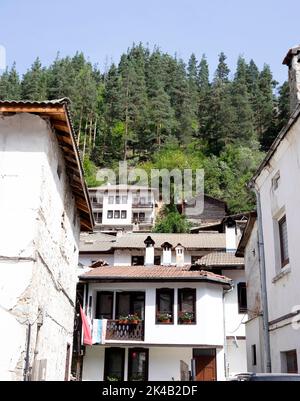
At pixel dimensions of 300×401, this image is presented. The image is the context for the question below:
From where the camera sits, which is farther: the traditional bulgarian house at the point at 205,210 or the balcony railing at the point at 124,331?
the traditional bulgarian house at the point at 205,210

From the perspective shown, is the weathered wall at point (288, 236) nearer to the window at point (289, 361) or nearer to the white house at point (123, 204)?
the window at point (289, 361)

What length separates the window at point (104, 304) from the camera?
26312 mm

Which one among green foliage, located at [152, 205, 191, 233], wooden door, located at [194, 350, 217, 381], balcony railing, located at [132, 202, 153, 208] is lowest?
wooden door, located at [194, 350, 217, 381]

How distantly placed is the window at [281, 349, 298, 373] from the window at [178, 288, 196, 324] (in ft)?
45.4

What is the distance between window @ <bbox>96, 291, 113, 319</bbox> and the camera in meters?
26.3

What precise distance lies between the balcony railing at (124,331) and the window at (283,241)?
14.6 meters

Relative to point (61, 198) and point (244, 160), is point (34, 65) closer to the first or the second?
point (244, 160)

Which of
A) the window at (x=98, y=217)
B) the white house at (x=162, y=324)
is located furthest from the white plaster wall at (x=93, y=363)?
the window at (x=98, y=217)

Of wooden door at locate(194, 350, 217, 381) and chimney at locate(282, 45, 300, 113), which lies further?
wooden door at locate(194, 350, 217, 381)

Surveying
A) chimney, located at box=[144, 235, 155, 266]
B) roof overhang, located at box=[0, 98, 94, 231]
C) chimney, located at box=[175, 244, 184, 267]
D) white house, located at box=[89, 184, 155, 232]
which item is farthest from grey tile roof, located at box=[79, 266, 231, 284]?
white house, located at box=[89, 184, 155, 232]

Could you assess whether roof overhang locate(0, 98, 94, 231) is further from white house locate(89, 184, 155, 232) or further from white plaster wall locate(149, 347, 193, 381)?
white house locate(89, 184, 155, 232)

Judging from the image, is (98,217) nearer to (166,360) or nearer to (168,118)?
(168,118)

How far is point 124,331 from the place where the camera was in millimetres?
25172

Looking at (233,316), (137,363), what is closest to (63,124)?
(137,363)
